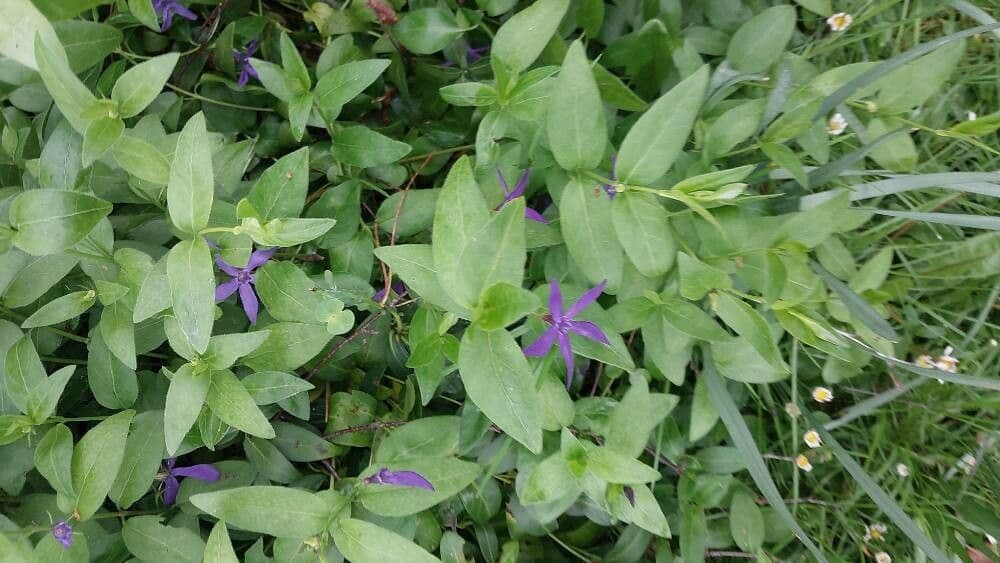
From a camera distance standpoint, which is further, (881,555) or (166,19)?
(881,555)

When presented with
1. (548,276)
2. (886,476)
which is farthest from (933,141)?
(548,276)

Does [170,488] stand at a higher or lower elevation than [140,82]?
lower

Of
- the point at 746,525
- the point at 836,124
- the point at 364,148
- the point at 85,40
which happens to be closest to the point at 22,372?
the point at 85,40

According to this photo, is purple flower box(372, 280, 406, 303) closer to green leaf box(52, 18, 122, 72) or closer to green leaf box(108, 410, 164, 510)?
green leaf box(108, 410, 164, 510)

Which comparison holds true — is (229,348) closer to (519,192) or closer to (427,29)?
(519,192)

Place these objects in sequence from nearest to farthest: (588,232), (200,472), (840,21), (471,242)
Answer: (471,242), (588,232), (200,472), (840,21)

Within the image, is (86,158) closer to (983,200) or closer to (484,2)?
(484,2)
